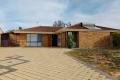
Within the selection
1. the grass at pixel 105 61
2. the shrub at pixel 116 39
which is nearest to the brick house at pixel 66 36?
the shrub at pixel 116 39

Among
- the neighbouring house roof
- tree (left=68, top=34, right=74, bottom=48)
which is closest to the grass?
tree (left=68, top=34, right=74, bottom=48)

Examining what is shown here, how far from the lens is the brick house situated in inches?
1183

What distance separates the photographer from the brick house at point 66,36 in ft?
98.6

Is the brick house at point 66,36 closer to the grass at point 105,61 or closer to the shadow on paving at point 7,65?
the grass at point 105,61

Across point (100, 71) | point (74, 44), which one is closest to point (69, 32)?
point (74, 44)

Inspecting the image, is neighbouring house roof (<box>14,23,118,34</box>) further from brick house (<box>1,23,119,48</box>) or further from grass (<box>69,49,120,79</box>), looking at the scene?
grass (<box>69,49,120,79</box>)

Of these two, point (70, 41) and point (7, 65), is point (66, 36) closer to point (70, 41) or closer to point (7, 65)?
point (70, 41)

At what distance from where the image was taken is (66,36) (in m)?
30.5

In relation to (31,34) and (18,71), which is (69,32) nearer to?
(31,34)

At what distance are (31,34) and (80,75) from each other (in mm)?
26786

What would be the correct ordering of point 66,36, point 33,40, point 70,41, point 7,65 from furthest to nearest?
point 33,40 < point 66,36 < point 70,41 < point 7,65

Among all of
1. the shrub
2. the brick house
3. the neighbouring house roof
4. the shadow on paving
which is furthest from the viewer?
the shrub

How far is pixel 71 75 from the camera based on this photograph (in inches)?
413

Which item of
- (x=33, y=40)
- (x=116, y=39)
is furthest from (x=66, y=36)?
(x=33, y=40)
